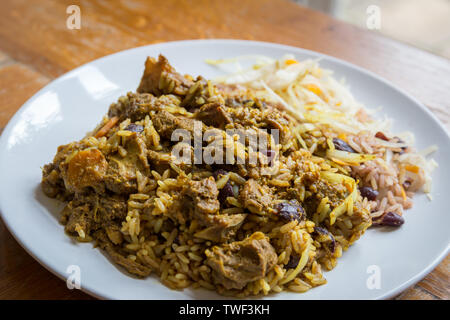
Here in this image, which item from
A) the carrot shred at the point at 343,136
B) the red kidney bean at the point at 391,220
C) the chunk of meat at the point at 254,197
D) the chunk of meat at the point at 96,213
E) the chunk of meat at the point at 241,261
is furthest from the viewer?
the carrot shred at the point at 343,136

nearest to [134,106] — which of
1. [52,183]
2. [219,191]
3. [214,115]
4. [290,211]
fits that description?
[214,115]

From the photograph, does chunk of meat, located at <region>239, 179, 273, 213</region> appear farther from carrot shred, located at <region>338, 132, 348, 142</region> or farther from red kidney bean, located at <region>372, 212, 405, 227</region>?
carrot shred, located at <region>338, 132, 348, 142</region>

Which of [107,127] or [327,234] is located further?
[107,127]

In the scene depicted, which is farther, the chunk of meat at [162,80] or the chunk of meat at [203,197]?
the chunk of meat at [162,80]

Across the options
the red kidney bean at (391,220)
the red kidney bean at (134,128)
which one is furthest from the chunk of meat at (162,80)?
the red kidney bean at (391,220)

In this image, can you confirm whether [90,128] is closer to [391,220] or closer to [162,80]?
[162,80]

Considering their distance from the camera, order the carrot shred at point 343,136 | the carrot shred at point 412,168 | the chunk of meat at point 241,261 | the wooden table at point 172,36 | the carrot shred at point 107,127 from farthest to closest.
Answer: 1. the wooden table at point 172,36
2. the carrot shred at point 343,136
3. the carrot shred at point 412,168
4. the carrot shred at point 107,127
5. the chunk of meat at point 241,261

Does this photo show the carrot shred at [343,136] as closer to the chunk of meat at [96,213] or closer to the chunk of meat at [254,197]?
the chunk of meat at [254,197]
